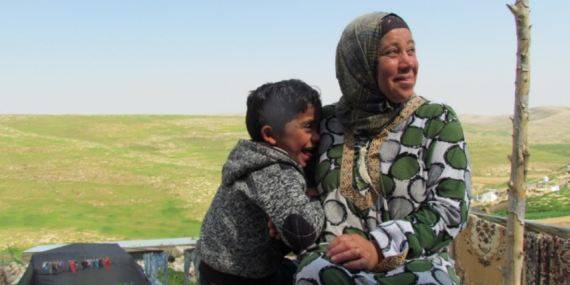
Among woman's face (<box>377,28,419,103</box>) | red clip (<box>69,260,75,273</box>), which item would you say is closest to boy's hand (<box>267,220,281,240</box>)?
woman's face (<box>377,28,419,103</box>)

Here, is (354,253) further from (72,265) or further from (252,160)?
(72,265)

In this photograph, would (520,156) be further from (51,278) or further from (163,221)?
(163,221)

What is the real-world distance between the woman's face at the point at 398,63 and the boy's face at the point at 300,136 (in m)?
0.30

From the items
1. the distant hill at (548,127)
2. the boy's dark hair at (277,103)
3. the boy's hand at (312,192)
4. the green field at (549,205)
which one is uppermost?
the boy's dark hair at (277,103)

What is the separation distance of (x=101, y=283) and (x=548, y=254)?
14.6ft

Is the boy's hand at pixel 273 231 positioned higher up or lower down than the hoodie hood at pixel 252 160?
lower down

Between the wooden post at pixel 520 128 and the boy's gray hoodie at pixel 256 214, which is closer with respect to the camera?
the boy's gray hoodie at pixel 256 214

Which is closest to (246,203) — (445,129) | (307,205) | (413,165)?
(307,205)

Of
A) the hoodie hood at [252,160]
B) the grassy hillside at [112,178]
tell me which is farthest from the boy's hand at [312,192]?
the grassy hillside at [112,178]

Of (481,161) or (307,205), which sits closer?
(307,205)

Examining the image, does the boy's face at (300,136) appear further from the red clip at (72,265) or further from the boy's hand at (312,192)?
the red clip at (72,265)

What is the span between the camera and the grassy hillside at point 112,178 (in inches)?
550

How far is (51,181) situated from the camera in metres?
18.5

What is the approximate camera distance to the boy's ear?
7.20ft
